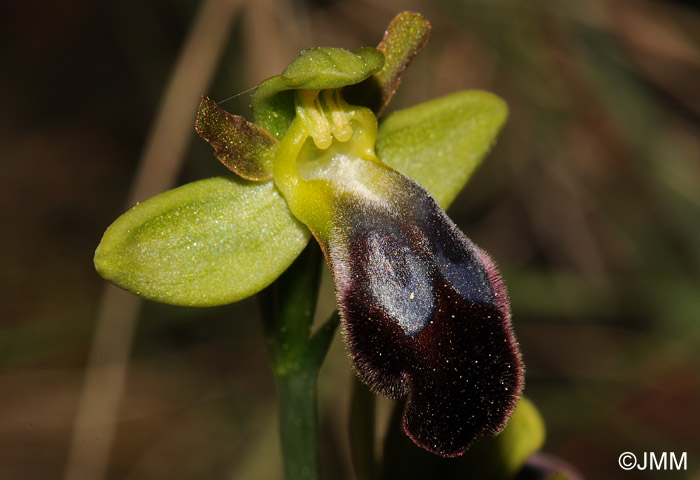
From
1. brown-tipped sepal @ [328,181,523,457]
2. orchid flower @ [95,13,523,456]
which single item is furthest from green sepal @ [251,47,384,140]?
brown-tipped sepal @ [328,181,523,457]

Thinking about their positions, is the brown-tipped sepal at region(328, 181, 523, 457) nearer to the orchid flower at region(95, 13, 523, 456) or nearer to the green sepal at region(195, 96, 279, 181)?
the orchid flower at region(95, 13, 523, 456)

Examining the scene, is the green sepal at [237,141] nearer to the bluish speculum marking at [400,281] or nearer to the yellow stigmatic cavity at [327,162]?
→ the yellow stigmatic cavity at [327,162]

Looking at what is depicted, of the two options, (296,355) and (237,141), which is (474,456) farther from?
(237,141)

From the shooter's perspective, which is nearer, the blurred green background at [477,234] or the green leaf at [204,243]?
the green leaf at [204,243]

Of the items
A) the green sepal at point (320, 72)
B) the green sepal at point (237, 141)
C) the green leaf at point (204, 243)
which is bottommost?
the green leaf at point (204, 243)

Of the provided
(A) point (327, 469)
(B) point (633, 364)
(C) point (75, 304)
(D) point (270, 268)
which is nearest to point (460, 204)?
(B) point (633, 364)

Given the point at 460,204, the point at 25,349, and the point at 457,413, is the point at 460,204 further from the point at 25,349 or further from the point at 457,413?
the point at 457,413

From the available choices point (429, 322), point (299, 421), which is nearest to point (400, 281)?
point (429, 322)
